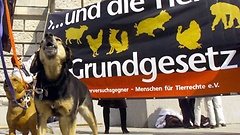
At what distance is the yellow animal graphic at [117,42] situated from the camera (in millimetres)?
8062

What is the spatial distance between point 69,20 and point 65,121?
3323mm

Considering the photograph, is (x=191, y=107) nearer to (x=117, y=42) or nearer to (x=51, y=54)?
(x=117, y=42)

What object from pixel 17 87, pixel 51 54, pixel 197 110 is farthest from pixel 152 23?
pixel 51 54

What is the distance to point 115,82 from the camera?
8047 mm

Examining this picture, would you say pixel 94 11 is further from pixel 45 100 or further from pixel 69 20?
pixel 45 100

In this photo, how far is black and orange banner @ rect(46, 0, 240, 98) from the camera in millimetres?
7160

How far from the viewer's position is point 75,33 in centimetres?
857

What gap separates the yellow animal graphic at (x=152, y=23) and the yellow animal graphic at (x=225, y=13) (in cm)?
82

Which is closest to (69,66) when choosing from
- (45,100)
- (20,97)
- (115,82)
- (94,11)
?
(45,100)

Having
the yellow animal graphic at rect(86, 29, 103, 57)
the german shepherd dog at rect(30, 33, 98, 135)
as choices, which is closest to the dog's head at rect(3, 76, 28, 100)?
the german shepherd dog at rect(30, 33, 98, 135)

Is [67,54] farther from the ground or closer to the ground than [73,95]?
farther from the ground

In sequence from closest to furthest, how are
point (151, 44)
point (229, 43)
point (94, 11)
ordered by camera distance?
point (229, 43)
point (151, 44)
point (94, 11)

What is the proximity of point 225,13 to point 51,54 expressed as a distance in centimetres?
333

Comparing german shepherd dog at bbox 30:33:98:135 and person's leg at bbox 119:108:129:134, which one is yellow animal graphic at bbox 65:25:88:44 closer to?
person's leg at bbox 119:108:129:134
